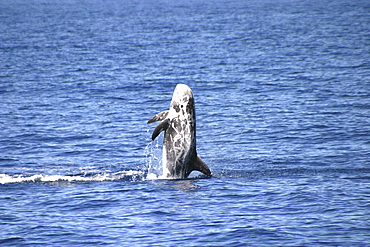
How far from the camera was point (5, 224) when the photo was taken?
20734 mm

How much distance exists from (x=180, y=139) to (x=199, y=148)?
6.65m

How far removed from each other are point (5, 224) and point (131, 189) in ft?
17.8

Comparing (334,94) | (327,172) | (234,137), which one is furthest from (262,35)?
(327,172)

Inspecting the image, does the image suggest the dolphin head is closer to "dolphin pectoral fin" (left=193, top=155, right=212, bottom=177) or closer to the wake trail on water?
"dolphin pectoral fin" (left=193, top=155, right=212, bottom=177)

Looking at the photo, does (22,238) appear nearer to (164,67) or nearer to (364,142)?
(364,142)

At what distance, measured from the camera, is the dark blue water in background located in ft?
66.6

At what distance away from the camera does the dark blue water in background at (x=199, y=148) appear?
66.6 feet

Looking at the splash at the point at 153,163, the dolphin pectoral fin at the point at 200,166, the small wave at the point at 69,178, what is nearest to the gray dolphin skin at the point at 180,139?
the dolphin pectoral fin at the point at 200,166

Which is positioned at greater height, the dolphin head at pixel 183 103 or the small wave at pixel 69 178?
A: the dolphin head at pixel 183 103

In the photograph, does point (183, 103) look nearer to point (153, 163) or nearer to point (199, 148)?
point (153, 163)

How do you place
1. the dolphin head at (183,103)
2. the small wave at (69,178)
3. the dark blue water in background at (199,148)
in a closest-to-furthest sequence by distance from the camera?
the dark blue water in background at (199,148) < the small wave at (69,178) < the dolphin head at (183,103)

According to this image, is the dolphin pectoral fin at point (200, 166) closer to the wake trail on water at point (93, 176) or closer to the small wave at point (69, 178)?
the wake trail on water at point (93, 176)

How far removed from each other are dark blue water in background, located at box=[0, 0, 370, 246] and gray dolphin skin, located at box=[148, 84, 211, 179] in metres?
0.74

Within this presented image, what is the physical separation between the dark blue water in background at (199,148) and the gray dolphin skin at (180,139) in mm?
745
